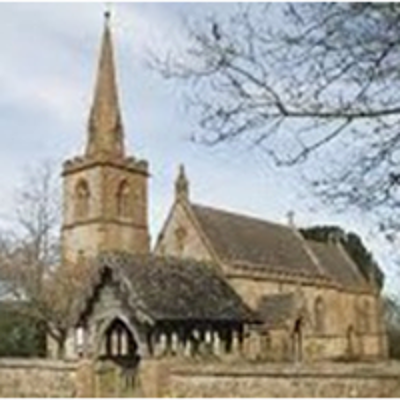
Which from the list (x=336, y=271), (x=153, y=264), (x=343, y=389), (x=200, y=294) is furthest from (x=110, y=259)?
(x=336, y=271)

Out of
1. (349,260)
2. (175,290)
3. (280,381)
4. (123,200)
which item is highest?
(123,200)

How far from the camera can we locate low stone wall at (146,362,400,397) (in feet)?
60.1

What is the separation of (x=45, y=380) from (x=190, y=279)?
32.8 feet

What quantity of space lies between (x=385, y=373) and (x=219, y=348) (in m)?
15.8

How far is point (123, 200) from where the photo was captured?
58156 millimetres

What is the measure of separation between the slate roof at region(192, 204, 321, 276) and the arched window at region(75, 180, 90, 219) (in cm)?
1307

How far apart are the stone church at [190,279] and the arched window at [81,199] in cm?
9

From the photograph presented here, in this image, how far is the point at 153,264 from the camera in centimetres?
3375

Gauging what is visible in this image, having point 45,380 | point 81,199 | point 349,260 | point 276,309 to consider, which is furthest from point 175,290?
point 349,260

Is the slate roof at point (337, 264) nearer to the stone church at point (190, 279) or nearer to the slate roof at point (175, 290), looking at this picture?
the stone church at point (190, 279)

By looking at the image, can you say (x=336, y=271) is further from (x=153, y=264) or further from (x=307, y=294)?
(x=153, y=264)

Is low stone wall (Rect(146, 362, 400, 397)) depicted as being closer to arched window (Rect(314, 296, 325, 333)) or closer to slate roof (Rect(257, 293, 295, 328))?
slate roof (Rect(257, 293, 295, 328))

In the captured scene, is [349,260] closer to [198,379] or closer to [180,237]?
[180,237]

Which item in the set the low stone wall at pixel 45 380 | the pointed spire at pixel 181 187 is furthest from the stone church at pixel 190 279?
the low stone wall at pixel 45 380
